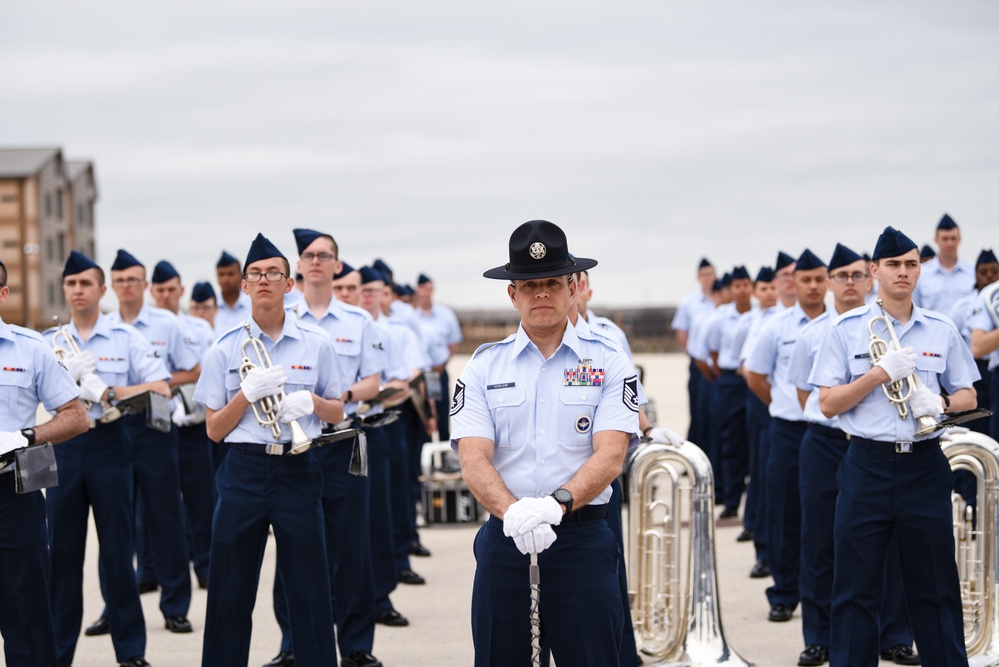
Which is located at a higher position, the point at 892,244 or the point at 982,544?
the point at 892,244

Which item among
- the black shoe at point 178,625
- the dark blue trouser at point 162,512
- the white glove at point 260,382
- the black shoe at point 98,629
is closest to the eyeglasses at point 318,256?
the dark blue trouser at point 162,512

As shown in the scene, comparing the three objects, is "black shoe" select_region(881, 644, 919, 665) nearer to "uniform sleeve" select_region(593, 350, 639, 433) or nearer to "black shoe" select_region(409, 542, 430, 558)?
"uniform sleeve" select_region(593, 350, 639, 433)

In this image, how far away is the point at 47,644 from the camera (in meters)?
5.55

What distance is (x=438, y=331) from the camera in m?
15.4

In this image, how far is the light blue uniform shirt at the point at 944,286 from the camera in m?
11.9

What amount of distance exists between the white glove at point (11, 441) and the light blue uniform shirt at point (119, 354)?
2.20 meters

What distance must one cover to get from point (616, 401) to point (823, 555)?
3168 mm

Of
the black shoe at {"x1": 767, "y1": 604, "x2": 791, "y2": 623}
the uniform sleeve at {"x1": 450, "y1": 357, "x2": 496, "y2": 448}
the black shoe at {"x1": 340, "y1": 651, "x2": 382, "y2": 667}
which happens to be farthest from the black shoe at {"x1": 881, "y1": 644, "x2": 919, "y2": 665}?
the uniform sleeve at {"x1": 450, "y1": 357, "x2": 496, "y2": 448}

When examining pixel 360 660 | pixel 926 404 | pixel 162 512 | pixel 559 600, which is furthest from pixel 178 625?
pixel 926 404

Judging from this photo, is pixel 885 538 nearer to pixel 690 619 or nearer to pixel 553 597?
pixel 690 619

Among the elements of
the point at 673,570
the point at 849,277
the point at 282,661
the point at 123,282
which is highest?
the point at 123,282

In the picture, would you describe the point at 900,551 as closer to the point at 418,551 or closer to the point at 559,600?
the point at 559,600

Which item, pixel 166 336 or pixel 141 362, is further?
pixel 166 336

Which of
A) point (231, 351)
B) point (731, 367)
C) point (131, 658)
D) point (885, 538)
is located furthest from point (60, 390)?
point (731, 367)
